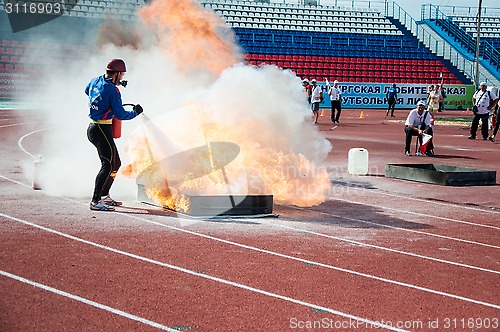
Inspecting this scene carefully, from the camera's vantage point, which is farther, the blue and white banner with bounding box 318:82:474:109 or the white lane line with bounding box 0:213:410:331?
the blue and white banner with bounding box 318:82:474:109

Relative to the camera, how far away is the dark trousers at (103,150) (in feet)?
34.0

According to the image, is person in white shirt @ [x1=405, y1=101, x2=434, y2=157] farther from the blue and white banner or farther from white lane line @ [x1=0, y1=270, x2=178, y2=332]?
the blue and white banner

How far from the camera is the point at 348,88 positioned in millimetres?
47125

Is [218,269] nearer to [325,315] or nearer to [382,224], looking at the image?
[325,315]

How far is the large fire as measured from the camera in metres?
10.6

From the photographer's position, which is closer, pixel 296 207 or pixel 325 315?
pixel 325 315

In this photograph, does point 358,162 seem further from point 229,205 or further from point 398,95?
point 398,95

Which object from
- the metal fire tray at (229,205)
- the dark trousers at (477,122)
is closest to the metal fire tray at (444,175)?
the metal fire tray at (229,205)

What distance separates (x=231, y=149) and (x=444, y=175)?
5424 millimetres

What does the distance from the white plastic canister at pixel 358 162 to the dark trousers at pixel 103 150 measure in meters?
6.44

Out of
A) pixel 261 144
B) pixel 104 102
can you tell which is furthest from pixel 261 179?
pixel 104 102

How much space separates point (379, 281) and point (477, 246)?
7.76 ft

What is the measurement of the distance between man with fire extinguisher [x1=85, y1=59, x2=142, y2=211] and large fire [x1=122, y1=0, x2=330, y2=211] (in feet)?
2.48

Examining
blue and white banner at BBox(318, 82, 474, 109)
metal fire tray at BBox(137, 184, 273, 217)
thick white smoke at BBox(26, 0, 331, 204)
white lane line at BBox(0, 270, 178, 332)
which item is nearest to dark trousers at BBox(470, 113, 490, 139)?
thick white smoke at BBox(26, 0, 331, 204)
